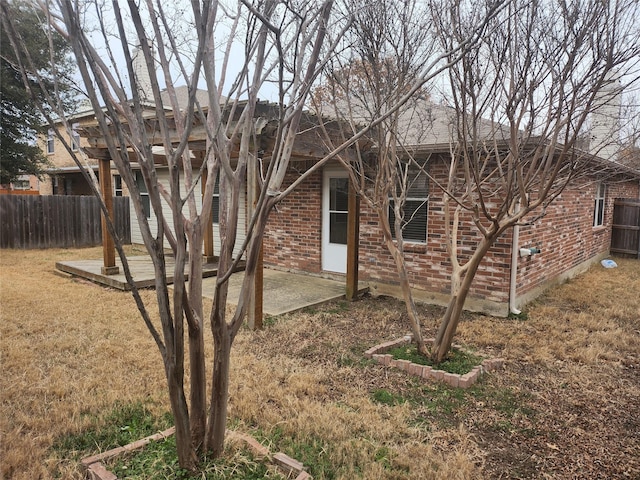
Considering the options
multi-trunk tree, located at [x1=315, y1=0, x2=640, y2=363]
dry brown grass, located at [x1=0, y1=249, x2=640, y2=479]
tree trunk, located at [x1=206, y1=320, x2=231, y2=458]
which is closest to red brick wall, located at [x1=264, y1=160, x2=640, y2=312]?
dry brown grass, located at [x1=0, y1=249, x2=640, y2=479]

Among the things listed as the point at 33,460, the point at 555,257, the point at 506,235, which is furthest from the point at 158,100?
the point at 555,257

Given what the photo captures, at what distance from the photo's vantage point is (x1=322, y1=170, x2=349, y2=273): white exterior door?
320 inches

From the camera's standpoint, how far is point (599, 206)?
37.3ft

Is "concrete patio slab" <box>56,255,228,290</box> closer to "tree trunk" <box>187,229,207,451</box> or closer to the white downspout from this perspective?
the white downspout

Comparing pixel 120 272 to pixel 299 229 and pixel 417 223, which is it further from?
pixel 417 223

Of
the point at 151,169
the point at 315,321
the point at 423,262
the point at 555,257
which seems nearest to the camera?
the point at 151,169

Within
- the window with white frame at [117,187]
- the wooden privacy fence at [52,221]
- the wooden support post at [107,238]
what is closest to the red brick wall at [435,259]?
the wooden support post at [107,238]

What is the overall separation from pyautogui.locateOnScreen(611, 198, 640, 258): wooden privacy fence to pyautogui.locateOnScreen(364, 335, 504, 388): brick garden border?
10.7 m

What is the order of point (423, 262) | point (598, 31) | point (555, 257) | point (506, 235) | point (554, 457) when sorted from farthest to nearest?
point (555, 257)
point (423, 262)
point (506, 235)
point (598, 31)
point (554, 457)

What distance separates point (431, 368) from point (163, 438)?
247 centimetres

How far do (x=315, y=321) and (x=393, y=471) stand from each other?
10.7 ft

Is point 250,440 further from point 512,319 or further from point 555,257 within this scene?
point 555,257

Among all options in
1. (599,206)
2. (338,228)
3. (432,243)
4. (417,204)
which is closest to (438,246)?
(432,243)

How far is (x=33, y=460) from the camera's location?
2.57 meters
